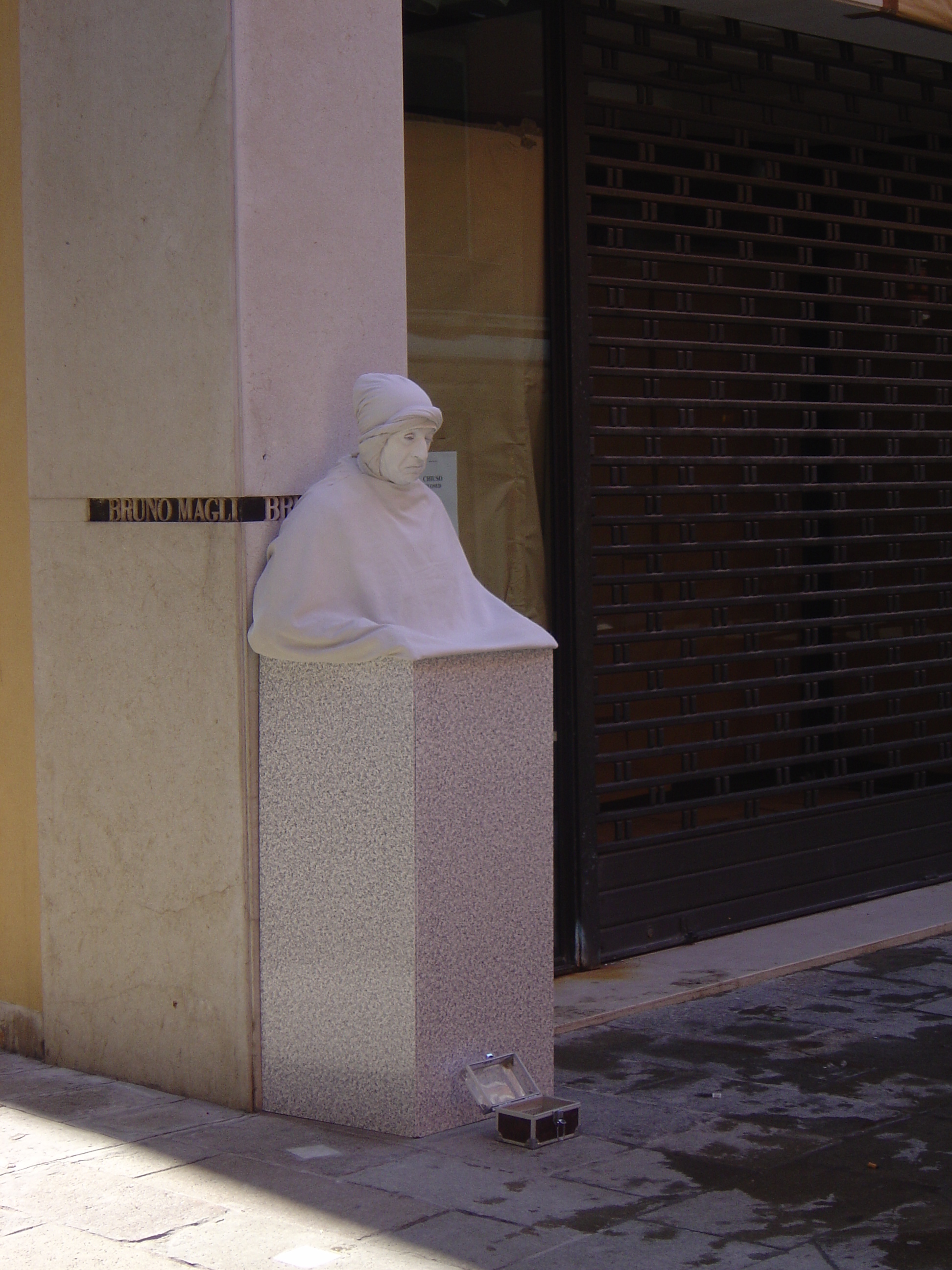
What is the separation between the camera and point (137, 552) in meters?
5.52

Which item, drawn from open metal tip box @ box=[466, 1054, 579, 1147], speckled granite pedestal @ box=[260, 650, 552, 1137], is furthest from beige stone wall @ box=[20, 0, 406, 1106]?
open metal tip box @ box=[466, 1054, 579, 1147]

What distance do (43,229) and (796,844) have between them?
4547 millimetres

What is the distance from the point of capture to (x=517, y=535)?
712 centimetres

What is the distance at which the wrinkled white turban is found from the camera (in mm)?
5086

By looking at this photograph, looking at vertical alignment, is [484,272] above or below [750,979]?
above

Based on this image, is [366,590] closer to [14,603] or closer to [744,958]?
[14,603]

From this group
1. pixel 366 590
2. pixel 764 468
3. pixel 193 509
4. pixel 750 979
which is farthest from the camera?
pixel 764 468

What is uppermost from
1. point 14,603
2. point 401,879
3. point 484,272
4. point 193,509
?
point 484,272

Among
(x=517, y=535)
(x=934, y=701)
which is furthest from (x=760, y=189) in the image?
(x=934, y=701)

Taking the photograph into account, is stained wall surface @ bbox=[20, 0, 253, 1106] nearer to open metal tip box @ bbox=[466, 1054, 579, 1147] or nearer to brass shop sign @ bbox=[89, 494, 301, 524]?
brass shop sign @ bbox=[89, 494, 301, 524]

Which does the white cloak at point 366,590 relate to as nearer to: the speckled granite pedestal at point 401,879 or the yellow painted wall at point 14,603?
Answer: the speckled granite pedestal at point 401,879

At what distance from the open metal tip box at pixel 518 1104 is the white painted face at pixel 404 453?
1.81m

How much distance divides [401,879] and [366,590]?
2.86 ft

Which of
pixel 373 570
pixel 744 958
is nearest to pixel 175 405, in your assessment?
pixel 373 570
